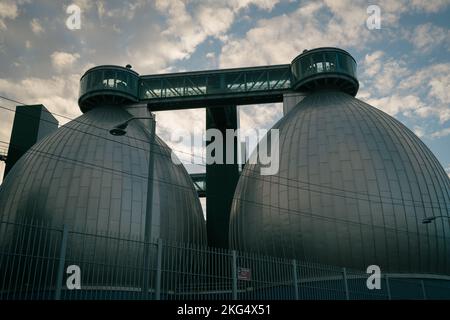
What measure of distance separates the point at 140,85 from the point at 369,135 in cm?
2139

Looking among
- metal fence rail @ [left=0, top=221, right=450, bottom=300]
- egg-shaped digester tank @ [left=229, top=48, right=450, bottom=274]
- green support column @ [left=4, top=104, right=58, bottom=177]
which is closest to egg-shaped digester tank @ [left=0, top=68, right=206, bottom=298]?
metal fence rail @ [left=0, top=221, right=450, bottom=300]

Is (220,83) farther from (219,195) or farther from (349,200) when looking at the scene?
(349,200)

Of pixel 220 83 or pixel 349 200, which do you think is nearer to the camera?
pixel 349 200

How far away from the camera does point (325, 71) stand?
118 ft

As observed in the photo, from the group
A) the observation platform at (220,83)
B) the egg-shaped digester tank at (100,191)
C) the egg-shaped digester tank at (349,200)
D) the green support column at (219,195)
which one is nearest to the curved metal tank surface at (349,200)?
the egg-shaped digester tank at (349,200)

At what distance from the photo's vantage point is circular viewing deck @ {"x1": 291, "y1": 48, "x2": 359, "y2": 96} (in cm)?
3616

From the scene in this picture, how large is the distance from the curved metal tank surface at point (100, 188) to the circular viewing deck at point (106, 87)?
17.4 feet

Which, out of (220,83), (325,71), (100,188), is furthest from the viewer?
(220,83)

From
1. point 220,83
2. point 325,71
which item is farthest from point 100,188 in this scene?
point 325,71

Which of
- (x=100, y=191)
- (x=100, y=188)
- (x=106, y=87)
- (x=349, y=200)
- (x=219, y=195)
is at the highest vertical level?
(x=106, y=87)

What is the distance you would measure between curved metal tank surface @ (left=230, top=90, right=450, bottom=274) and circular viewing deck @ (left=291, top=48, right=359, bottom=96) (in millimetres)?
6675

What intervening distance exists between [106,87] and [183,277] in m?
27.0
